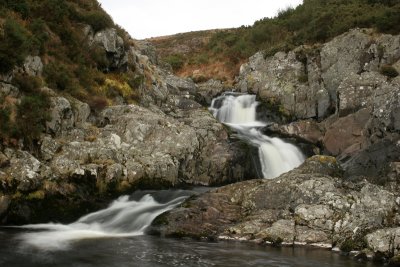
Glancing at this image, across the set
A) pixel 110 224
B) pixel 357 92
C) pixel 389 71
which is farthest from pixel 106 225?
pixel 389 71

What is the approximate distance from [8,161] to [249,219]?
10.5 meters

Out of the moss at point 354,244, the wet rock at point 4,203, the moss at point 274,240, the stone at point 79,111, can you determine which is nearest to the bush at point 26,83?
the stone at point 79,111

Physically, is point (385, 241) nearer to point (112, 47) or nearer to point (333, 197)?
point (333, 197)

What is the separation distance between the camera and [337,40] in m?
39.8

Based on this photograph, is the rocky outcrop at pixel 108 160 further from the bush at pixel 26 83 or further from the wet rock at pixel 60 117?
the bush at pixel 26 83

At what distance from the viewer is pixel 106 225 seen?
1922 cm

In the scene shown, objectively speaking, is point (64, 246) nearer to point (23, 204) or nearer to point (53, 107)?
point (23, 204)

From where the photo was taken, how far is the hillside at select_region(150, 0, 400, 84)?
4138 cm

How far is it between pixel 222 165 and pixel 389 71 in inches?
643

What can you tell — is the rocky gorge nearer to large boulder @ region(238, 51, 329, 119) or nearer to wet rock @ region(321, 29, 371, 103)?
wet rock @ region(321, 29, 371, 103)

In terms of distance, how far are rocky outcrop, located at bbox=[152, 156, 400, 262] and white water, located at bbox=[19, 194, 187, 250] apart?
1.04 metres

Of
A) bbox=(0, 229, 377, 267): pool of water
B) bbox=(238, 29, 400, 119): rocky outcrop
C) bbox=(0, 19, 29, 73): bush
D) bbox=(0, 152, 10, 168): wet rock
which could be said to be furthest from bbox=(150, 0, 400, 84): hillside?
bbox=(0, 152, 10, 168): wet rock

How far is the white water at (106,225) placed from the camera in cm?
1641

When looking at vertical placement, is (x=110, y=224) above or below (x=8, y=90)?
below
